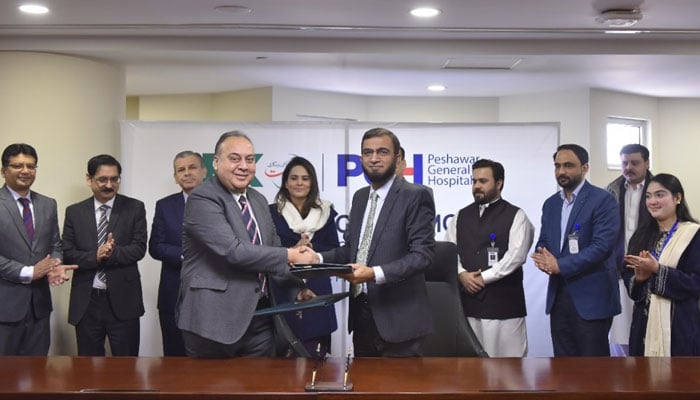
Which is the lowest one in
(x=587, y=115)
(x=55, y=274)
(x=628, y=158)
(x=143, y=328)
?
(x=143, y=328)

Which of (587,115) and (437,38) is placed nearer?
(437,38)

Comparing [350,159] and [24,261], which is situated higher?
[350,159]

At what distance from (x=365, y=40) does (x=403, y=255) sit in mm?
2944

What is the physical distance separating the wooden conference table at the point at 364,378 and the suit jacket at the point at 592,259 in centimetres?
157

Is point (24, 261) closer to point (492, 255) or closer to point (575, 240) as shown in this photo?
point (492, 255)

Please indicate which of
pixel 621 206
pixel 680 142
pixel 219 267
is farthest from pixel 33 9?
pixel 680 142

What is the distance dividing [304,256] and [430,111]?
698 centimetres

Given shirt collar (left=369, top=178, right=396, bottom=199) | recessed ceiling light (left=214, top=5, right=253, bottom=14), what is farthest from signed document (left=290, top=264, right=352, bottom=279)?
recessed ceiling light (left=214, top=5, right=253, bottom=14)

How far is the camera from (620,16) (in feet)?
17.9

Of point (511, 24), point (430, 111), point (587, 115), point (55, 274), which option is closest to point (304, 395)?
point (55, 274)

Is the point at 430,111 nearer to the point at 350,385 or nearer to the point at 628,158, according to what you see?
the point at 628,158

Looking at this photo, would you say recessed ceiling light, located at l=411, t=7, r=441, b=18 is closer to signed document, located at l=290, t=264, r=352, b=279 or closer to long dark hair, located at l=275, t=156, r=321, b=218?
long dark hair, located at l=275, t=156, r=321, b=218

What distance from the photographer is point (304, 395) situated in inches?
111

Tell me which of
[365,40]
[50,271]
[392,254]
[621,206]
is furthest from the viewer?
[621,206]
